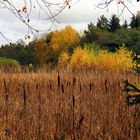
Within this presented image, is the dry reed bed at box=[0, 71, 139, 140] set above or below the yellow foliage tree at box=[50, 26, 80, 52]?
below

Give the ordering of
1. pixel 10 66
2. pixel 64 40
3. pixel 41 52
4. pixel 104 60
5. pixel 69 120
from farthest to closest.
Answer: pixel 41 52 → pixel 64 40 → pixel 104 60 → pixel 10 66 → pixel 69 120

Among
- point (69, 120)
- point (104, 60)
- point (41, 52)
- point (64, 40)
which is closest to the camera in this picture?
point (69, 120)

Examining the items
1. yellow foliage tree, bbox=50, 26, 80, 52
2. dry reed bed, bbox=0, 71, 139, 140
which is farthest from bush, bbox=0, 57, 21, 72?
yellow foliage tree, bbox=50, 26, 80, 52

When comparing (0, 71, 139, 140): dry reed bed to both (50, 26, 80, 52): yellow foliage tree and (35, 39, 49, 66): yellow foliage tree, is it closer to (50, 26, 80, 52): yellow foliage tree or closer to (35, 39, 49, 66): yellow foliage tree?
(50, 26, 80, 52): yellow foliage tree

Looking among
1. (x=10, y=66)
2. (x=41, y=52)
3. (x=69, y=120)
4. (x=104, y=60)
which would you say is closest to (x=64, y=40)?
(x=41, y=52)

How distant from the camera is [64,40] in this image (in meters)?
66.6

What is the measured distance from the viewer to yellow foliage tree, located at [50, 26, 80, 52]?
211ft

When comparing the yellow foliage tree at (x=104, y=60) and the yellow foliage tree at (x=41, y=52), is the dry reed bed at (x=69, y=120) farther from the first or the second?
the yellow foliage tree at (x=41, y=52)

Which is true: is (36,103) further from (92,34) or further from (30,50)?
(30,50)

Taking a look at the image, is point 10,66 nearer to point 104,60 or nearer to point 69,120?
point 104,60

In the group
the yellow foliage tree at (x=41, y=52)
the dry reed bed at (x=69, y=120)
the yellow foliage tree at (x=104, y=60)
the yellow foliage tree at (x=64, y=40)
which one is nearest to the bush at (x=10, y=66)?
the yellow foliage tree at (x=104, y=60)

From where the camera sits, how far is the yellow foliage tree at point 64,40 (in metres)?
64.4

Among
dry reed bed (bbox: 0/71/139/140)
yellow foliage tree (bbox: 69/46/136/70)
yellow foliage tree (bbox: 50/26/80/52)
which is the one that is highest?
yellow foliage tree (bbox: 50/26/80/52)

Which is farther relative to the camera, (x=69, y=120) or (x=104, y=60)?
(x=104, y=60)
